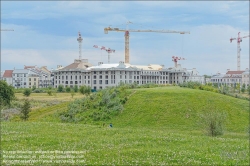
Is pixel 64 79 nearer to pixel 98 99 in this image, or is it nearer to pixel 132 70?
pixel 132 70

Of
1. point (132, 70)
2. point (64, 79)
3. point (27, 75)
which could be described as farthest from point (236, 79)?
point (27, 75)

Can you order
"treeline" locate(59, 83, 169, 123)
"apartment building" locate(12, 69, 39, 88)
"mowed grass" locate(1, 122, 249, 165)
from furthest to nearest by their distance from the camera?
"apartment building" locate(12, 69, 39, 88), "treeline" locate(59, 83, 169, 123), "mowed grass" locate(1, 122, 249, 165)

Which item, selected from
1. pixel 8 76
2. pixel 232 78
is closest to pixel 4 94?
pixel 8 76

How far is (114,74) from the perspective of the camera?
128 metres

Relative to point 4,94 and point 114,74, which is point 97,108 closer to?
point 4,94

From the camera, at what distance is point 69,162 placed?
578 inches

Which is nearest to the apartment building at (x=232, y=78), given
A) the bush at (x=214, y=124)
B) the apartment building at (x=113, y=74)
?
the apartment building at (x=113, y=74)

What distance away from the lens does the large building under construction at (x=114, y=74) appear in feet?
424

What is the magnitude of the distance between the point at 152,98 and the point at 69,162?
115 ft

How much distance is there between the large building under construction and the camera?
12912 cm

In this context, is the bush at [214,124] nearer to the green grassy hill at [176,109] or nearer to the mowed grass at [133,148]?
the mowed grass at [133,148]

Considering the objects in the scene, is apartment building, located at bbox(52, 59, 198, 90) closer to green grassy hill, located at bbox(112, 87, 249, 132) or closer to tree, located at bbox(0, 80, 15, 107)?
tree, located at bbox(0, 80, 15, 107)

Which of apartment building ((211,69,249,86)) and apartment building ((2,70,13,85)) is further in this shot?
apartment building ((211,69,249,86))

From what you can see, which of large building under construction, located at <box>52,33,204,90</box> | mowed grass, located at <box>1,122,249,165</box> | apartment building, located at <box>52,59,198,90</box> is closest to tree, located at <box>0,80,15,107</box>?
mowed grass, located at <box>1,122,249,165</box>
